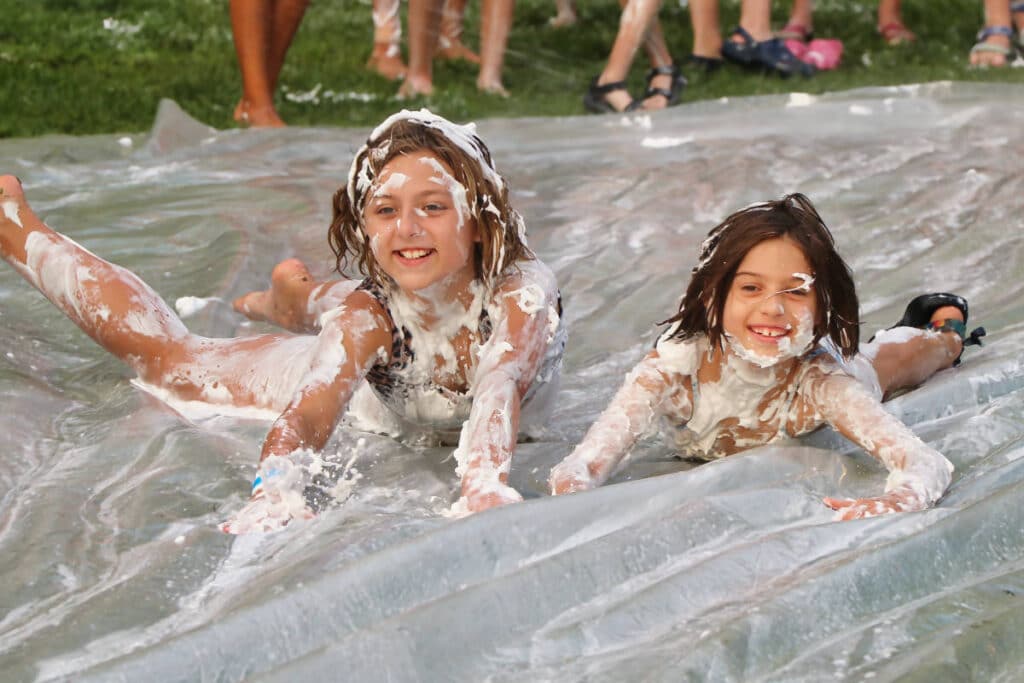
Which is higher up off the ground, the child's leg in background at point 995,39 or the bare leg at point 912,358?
the child's leg in background at point 995,39

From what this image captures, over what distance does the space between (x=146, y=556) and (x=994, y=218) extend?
287 cm

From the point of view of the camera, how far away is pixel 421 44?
652cm

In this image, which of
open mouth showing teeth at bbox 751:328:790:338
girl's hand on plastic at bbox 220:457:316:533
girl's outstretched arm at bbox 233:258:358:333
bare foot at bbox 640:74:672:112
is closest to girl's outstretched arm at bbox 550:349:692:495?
open mouth showing teeth at bbox 751:328:790:338

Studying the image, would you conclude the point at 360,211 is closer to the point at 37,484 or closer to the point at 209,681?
the point at 37,484

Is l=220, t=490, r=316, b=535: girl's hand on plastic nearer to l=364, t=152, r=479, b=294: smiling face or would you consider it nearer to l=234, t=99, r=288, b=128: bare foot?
l=364, t=152, r=479, b=294: smiling face

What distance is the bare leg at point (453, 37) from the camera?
748 cm

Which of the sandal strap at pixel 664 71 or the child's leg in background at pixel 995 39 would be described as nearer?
the sandal strap at pixel 664 71

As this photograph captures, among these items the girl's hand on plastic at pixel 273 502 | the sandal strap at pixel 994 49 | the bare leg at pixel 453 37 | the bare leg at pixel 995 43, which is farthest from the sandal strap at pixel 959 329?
the bare leg at pixel 453 37

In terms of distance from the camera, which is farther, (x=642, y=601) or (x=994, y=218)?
(x=994, y=218)

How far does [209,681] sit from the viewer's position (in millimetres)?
1774

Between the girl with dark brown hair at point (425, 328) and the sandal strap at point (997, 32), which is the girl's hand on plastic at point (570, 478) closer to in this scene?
the girl with dark brown hair at point (425, 328)

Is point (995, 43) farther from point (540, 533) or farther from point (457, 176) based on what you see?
point (540, 533)

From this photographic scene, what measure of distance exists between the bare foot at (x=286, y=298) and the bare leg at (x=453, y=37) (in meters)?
4.01

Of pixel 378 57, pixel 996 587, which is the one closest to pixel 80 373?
pixel 996 587
